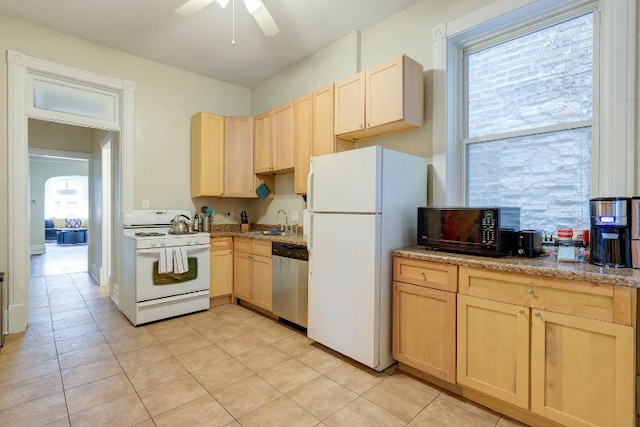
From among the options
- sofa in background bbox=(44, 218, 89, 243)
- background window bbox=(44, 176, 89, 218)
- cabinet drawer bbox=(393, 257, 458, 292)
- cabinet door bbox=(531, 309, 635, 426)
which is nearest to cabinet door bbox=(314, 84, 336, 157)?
cabinet drawer bbox=(393, 257, 458, 292)

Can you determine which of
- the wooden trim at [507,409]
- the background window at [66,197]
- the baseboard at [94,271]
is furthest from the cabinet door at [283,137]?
the background window at [66,197]

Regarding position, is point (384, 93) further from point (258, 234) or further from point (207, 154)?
point (207, 154)

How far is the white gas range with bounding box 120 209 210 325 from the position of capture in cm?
317

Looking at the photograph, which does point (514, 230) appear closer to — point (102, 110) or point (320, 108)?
point (320, 108)

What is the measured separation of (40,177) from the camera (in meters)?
9.37

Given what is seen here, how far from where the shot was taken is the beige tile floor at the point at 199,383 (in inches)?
70.7

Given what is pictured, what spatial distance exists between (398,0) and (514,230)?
216 cm

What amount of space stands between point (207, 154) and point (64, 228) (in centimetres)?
988

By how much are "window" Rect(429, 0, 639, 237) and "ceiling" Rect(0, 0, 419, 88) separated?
881 mm

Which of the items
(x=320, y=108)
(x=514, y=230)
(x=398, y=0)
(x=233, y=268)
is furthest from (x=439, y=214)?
(x=233, y=268)

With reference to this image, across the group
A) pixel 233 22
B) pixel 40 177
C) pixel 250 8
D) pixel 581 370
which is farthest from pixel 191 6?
pixel 40 177

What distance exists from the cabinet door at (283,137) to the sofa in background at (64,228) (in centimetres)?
980

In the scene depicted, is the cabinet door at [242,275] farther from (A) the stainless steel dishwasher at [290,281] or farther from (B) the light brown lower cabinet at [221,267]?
(A) the stainless steel dishwasher at [290,281]

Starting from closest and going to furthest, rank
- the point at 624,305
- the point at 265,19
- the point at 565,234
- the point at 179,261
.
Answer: the point at 624,305, the point at 565,234, the point at 265,19, the point at 179,261
